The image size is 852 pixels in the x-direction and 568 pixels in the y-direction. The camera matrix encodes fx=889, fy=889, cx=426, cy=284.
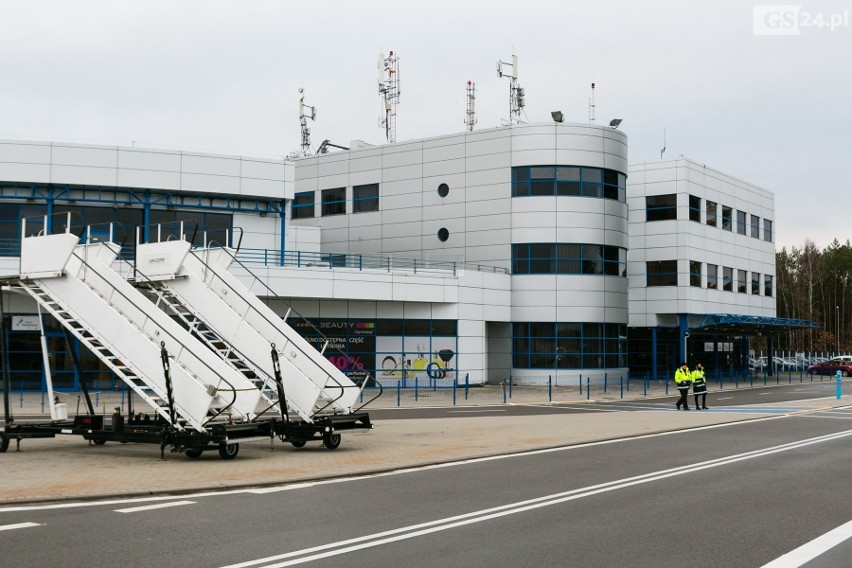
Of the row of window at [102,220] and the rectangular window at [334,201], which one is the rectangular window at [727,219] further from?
the row of window at [102,220]

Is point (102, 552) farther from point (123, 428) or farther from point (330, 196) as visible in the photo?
point (330, 196)

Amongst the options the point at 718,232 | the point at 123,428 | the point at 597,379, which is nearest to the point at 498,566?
the point at 123,428

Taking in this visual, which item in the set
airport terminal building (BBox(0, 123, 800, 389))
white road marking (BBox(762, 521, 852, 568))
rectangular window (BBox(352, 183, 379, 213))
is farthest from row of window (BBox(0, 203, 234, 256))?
white road marking (BBox(762, 521, 852, 568))

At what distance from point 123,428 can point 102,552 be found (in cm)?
833

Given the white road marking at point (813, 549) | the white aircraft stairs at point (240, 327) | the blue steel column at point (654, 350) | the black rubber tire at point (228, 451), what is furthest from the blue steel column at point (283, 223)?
the white road marking at point (813, 549)

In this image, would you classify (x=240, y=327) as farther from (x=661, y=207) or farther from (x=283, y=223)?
(x=661, y=207)

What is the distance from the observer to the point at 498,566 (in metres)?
7.52

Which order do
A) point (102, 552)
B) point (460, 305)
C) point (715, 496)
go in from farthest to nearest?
point (460, 305), point (715, 496), point (102, 552)

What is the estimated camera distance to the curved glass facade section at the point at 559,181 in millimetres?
44688

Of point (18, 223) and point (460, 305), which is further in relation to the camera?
point (460, 305)

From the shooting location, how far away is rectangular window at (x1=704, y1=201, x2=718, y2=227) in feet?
181

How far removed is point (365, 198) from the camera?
2008 inches

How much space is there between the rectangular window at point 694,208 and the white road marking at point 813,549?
46.0 meters

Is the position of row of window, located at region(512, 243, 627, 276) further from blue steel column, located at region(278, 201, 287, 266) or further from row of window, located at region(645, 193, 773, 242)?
blue steel column, located at region(278, 201, 287, 266)
